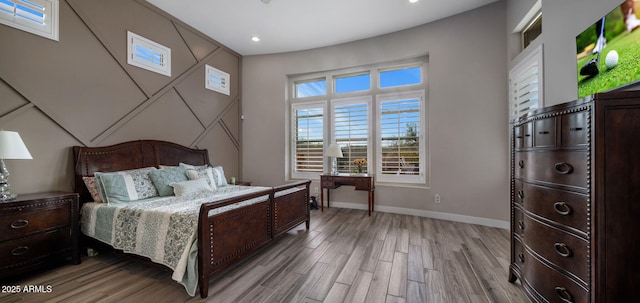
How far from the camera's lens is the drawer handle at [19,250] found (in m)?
2.03

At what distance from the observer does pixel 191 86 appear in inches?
164

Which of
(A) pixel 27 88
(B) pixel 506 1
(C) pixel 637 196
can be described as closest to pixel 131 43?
(A) pixel 27 88

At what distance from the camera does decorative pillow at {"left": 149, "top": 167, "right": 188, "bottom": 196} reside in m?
3.08

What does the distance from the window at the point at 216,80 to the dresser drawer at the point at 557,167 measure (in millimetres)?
4786

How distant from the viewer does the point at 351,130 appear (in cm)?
478

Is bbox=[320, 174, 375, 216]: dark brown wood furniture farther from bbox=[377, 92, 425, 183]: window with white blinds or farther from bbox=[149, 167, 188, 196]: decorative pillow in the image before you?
bbox=[149, 167, 188, 196]: decorative pillow

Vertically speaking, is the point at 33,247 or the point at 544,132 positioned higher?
the point at 544,132

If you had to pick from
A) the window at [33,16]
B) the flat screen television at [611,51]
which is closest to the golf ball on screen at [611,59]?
the flat screen television at [611,51]

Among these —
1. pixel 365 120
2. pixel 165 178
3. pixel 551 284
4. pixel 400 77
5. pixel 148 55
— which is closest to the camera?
pixel 551 284

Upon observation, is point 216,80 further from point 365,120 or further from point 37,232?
point 37,232

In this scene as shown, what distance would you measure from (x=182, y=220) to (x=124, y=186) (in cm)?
134

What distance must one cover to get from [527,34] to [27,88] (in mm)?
5948

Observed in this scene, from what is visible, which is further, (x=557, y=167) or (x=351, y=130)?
(x=351, y=130)

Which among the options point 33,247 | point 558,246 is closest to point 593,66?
point 558,246
